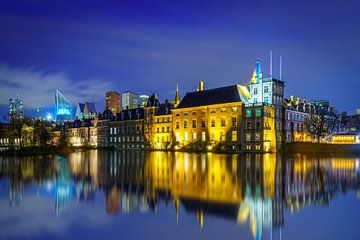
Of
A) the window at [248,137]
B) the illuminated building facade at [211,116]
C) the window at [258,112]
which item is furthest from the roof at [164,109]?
the window at [258,112]

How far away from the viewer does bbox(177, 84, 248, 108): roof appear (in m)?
73.9

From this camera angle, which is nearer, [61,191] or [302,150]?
[61,191]

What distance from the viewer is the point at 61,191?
17.5m

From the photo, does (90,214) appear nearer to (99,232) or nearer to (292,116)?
(99,232)

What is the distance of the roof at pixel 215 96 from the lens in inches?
2908

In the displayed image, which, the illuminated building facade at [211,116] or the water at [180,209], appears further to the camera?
the illuminated building facade at [211,116]

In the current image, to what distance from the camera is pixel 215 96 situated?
78625 millimetres

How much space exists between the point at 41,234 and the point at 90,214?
104 inches

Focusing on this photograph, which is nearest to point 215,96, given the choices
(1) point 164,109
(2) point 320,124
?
(1) point 164,109

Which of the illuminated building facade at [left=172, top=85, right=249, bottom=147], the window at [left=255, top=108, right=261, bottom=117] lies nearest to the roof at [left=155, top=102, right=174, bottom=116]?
the illuminated building facade at [left=172, top=85, right=249, bottom=147]

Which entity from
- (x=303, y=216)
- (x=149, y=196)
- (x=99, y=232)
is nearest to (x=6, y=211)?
(x=99, y=232)

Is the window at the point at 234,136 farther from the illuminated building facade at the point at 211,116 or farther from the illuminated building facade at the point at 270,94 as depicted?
the illuminated building facade at the point at 270,94

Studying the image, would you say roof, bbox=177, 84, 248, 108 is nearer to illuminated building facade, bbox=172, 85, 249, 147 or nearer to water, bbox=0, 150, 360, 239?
illuminated building facade, bbox=172, 85, 249, 147

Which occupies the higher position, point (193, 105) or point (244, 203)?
point (193, 105)
